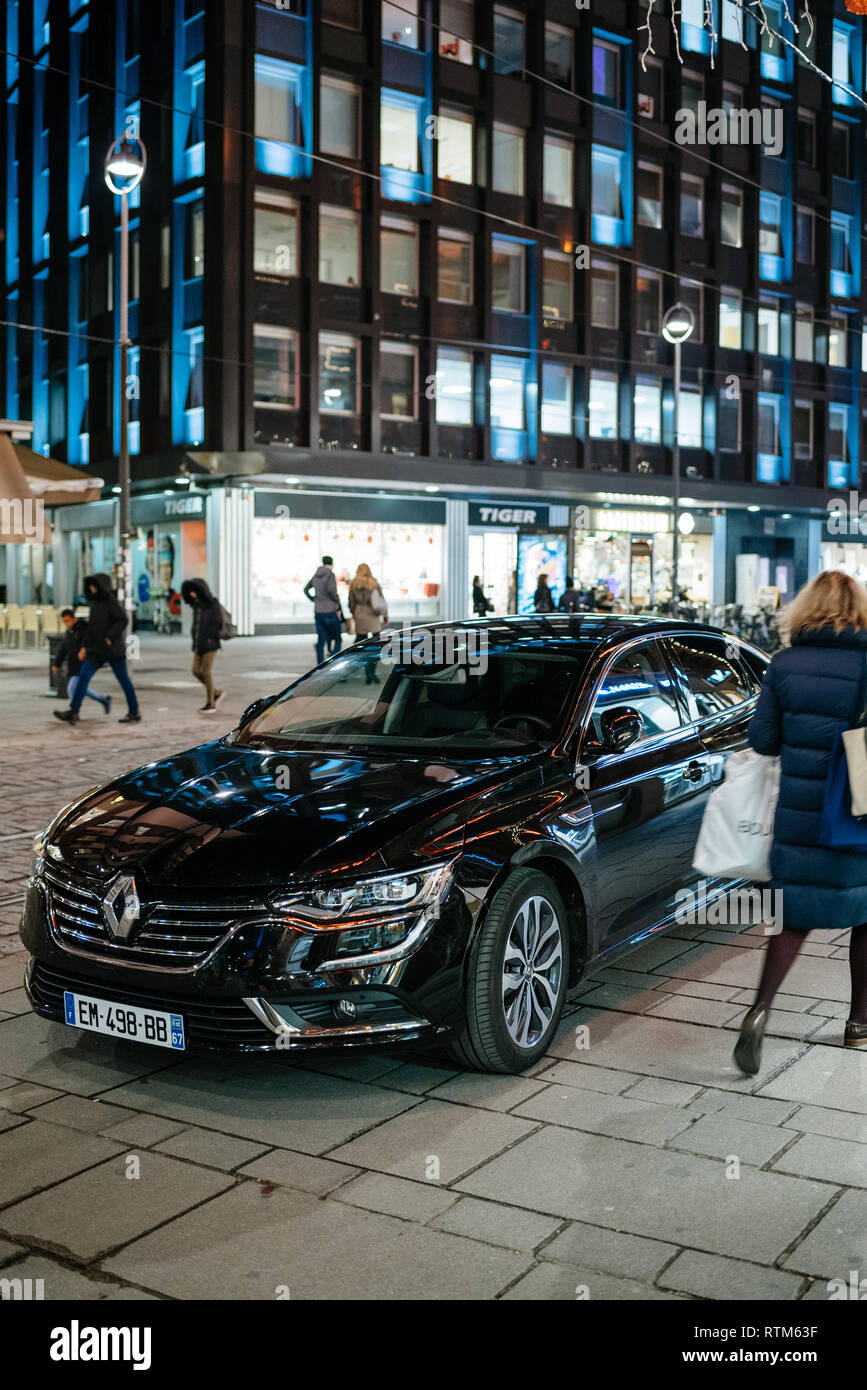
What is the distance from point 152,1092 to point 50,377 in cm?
4104

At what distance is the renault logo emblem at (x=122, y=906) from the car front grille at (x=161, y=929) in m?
0.03

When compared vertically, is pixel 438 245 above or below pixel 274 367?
above

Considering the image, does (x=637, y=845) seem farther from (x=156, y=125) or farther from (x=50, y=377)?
(x=50, y=377)

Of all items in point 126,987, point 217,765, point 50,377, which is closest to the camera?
point 126,987

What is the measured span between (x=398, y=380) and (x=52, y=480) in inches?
877

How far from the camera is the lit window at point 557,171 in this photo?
39.2 m

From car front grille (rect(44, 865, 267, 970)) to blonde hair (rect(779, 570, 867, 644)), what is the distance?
210cm

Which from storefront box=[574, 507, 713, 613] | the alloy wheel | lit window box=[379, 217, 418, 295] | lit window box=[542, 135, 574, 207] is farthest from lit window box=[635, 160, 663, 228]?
the alloy wheel

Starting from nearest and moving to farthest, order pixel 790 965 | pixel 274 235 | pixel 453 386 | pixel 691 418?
pixel 790 965 < pixel 274 235 < pixel 453 386 < pixel 691 418

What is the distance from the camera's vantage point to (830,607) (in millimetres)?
4719

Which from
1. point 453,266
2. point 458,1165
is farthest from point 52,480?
point 453,266

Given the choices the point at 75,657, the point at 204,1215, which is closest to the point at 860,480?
the point at 75,657

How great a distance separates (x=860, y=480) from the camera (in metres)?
49.8

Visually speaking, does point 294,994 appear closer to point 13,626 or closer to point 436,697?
point 436,697
